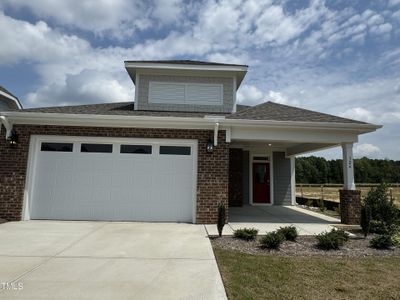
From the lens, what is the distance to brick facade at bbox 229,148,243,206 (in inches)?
540

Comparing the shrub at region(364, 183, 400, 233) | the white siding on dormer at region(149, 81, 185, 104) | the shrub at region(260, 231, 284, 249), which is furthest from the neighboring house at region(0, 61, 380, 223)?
the shrub at region(260, 231, 284, 249)

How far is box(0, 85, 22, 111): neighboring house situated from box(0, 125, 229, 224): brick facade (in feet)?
22.2

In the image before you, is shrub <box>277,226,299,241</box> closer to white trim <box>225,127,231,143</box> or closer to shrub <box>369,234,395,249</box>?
shrub <box>369,234,395,249</box>

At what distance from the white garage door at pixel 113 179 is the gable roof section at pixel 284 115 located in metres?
2.08

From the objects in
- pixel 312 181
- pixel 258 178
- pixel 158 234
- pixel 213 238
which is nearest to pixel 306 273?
pixel 213 238

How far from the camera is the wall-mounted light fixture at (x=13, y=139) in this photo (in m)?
8.68

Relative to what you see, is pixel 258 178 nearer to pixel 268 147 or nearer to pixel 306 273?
pixel 268 147

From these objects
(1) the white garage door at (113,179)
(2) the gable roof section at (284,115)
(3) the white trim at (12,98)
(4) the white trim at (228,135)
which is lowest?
(1) the white garage door at (113,179)

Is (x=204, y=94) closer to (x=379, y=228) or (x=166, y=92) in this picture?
(x=166, y=92)

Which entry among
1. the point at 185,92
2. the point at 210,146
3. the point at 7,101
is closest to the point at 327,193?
the point at 185,92

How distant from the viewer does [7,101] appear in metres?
15.1

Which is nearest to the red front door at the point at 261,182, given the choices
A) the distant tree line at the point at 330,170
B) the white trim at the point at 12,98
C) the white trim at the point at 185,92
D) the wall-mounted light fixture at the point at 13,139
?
the white trim at the point at 185,92

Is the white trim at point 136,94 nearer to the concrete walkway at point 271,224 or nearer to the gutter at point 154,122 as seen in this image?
the gutter at point 154,122

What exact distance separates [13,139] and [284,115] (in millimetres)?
8307
